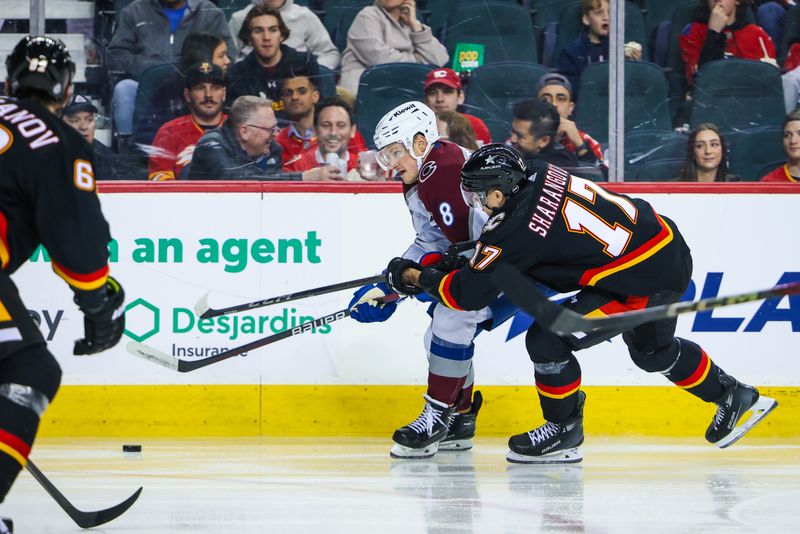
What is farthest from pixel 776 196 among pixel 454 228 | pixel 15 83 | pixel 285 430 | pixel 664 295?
pixel 15 83

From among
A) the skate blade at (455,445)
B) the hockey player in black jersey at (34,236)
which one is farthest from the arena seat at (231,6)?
the hockey player in black jersey at (34,236)

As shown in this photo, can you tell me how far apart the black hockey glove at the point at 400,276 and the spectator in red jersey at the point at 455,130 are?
1.00 m

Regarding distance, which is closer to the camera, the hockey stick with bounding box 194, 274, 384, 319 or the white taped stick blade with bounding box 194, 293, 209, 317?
the hockey stick with bounding box 194, 274, 384, 319

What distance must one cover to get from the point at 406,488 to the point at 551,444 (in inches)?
26.3

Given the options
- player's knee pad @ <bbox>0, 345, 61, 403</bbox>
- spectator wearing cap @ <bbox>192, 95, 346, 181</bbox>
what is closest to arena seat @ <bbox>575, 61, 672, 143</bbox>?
spectator wearing cap @ <bbox>192, 95, 346, 181</bbox>

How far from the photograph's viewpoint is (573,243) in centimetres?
341

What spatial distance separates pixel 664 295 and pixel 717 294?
0.87 m

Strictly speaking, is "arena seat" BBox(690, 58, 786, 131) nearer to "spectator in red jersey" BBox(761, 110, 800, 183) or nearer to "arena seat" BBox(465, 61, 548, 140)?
"spectator in red jersey" BBox(761, 110, 800, 183)

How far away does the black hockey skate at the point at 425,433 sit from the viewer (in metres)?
3.98

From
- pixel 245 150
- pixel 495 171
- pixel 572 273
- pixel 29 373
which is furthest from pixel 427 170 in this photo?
pixel 29 373

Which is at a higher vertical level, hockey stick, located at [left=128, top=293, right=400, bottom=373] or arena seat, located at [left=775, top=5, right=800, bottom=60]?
arena seat, located at [left=775, top=5, right=800, bottom=60]

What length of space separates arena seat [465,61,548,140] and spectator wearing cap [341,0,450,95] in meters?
0.22

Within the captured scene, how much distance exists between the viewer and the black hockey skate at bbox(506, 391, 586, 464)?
3.85 m

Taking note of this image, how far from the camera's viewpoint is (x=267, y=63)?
4.61 metres
